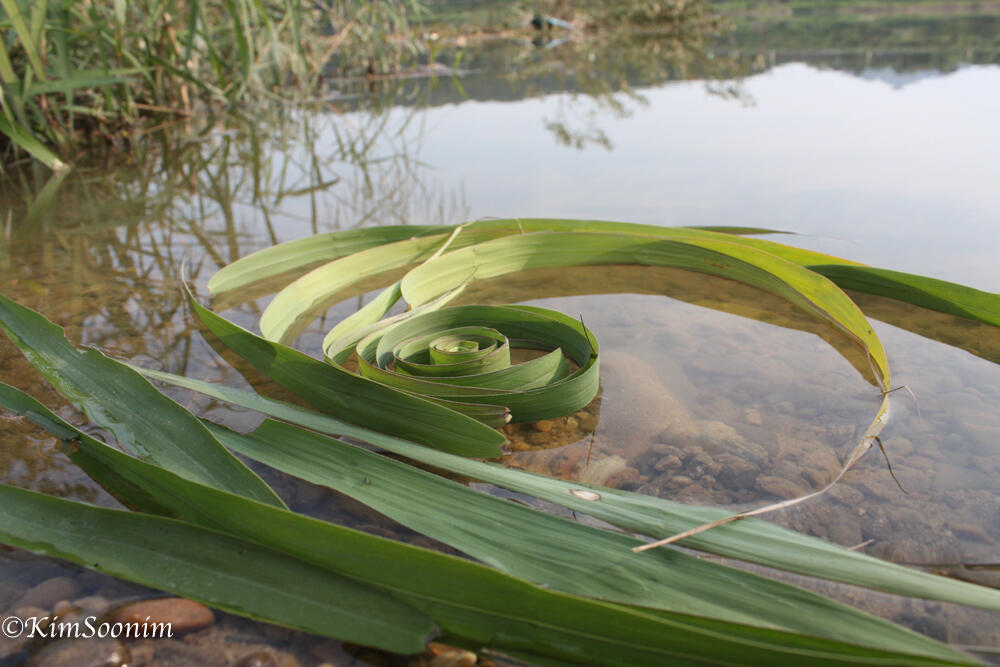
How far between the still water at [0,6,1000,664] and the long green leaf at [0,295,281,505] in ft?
0.30

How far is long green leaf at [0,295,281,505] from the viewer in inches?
30.7

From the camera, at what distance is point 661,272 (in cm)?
159

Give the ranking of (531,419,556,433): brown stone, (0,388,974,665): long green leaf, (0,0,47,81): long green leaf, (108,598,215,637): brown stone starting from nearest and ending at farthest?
(0,388,974,665): long green leaf
(108,598,215,637): brown stone
(531,419,556,433): brown stone
(0,0,47,81): long green leaf

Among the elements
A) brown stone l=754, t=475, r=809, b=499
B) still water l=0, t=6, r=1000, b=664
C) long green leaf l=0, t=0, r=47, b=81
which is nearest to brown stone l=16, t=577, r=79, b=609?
still water l=0, t=6, r=1000, b=664

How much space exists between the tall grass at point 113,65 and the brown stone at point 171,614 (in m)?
1.95

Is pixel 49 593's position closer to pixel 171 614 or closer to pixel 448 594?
pixel 171 614

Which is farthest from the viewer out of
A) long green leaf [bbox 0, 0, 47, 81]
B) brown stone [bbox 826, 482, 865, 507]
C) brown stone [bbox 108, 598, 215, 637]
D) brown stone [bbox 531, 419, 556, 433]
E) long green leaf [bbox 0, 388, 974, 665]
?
long green leaf [bbox 0, 0, 47, 81]

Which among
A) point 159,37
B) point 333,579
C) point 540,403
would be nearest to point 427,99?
point 159,37

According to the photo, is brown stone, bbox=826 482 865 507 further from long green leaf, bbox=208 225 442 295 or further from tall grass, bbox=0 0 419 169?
tall grass, bbox=0 0 419 169

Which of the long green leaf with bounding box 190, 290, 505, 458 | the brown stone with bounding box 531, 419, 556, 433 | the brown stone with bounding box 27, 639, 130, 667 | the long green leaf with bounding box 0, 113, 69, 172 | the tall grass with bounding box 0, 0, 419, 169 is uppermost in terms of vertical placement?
the tall grass with bounding box 0, 0, 419, 169

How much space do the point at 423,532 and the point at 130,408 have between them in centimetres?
44

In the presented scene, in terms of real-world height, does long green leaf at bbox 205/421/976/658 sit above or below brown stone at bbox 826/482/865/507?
above

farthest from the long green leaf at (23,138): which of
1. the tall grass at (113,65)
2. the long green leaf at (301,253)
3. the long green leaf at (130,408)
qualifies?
the long green leaf at (130,408)

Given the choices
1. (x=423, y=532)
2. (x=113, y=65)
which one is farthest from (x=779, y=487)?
(x=113, y=65)
